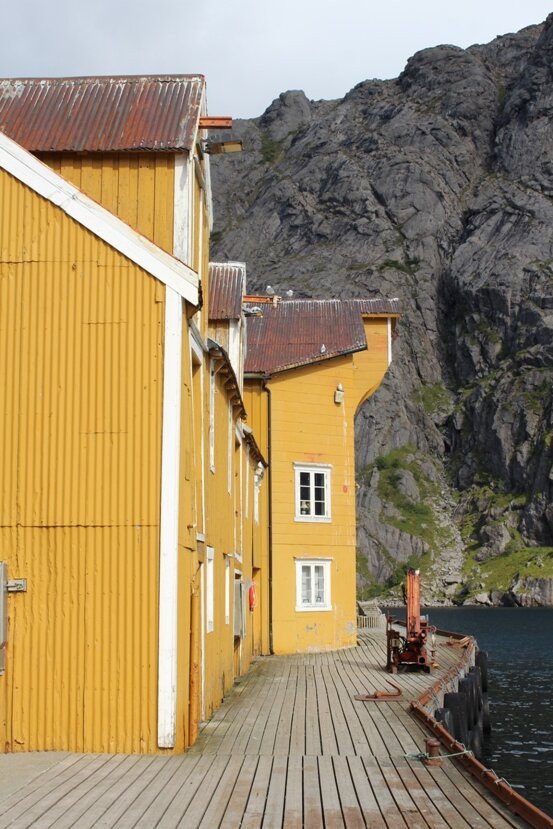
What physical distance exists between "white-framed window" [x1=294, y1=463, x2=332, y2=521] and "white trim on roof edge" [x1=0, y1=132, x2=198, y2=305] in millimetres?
19879

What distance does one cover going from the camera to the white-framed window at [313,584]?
32.6 m

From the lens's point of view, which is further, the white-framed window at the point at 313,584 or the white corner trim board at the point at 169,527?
the white-framed window at the point at 313,584

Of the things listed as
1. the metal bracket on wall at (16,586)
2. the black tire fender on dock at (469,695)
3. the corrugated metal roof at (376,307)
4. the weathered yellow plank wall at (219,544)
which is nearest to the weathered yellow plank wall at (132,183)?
the weathered yellow plank wall at (219,544)

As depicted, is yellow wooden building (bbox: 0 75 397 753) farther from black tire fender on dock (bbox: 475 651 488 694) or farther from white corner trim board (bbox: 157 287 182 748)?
black tire fender on dock (bbox: 475 651 488 694)

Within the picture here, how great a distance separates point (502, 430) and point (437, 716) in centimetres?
16137

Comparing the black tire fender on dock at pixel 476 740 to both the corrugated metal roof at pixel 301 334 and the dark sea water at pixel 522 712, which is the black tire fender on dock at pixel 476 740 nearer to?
the dark sea water at pixel 522 712

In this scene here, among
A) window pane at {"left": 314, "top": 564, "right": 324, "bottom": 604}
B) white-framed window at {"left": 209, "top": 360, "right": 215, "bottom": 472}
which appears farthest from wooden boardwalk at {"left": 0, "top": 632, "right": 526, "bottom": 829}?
window pane at {"left": 314, "top": 564, "right": 324, "bottom": 604}

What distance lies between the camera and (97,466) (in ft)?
43.4

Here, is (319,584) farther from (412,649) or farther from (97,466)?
(97,466)

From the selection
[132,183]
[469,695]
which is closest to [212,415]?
[132,183]

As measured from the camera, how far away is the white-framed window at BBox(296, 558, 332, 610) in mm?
32625

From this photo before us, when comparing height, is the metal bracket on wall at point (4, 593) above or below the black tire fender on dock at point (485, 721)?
above

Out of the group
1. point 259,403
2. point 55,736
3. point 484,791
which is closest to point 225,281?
point 259,403

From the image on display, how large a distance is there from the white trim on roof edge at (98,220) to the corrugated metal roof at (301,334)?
18.6 metres
